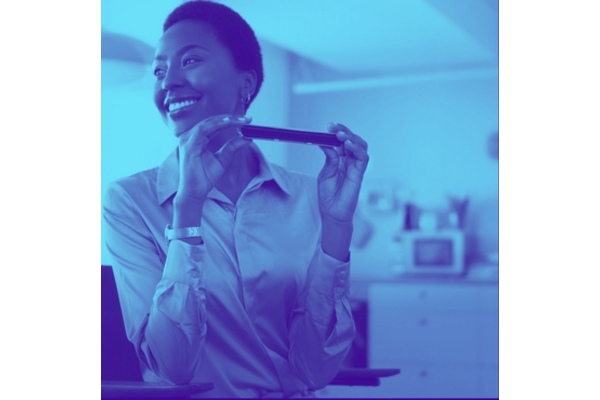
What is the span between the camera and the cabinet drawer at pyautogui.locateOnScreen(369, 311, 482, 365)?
6.99 feet

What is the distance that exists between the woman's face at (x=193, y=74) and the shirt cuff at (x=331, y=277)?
21.6 inches

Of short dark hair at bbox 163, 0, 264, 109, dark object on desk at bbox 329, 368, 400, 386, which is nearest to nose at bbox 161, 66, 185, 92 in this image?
short dark hair at bbox 163, 0, 264, 109

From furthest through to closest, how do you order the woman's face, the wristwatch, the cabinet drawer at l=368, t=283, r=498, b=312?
the woman's face
the wristwatch
the cabinet drawer at l=368, t=283, r=498, b=312

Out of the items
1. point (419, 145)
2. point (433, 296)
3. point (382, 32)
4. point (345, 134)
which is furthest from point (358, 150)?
point (433, 296)

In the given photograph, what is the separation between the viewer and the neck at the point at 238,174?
229 cm

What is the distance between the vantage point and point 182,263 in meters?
2.19

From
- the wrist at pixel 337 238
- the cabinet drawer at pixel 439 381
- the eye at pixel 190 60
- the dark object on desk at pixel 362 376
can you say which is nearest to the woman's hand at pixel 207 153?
the eye at pixel 190 60

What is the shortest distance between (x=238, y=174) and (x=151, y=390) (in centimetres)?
71

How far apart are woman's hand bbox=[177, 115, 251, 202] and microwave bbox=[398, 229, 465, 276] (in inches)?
22.5

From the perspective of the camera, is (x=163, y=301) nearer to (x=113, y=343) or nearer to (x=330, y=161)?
(x=113, y=343)

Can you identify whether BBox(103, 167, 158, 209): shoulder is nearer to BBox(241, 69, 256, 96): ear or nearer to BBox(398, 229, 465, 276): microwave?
BBox(241, 69, 256, 96): ear
